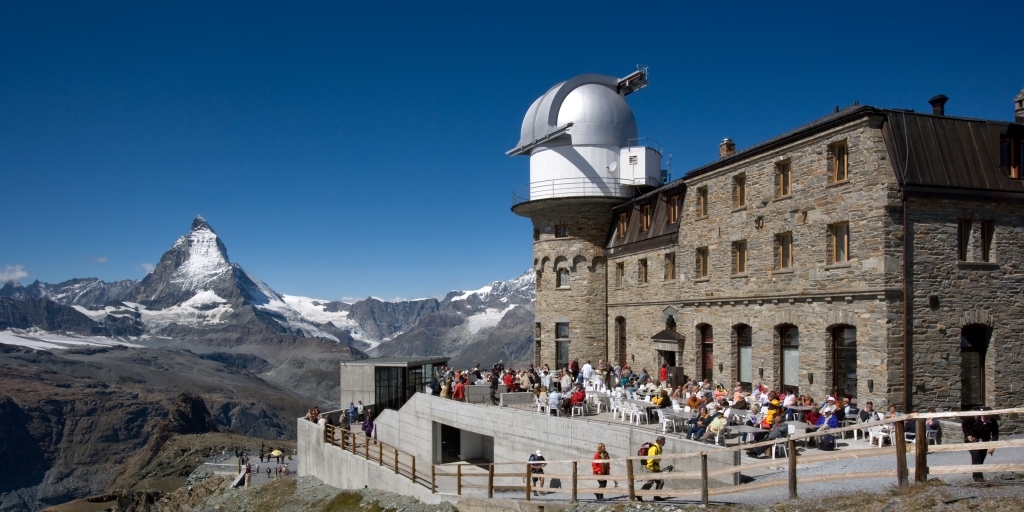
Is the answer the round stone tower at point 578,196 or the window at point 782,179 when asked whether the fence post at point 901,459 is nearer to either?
the window at point 782,179

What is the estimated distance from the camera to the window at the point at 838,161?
21.9 m

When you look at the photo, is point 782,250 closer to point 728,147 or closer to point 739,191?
point 739,191

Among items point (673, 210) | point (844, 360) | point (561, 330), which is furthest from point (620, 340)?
point (844, 360)

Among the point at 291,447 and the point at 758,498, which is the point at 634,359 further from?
the point at 291,447

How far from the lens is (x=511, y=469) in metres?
25.6

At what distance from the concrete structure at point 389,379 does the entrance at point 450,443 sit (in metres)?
6.83

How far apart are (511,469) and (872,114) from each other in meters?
15.4

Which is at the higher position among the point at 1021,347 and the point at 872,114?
the point at 872,114

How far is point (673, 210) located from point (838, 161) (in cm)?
984

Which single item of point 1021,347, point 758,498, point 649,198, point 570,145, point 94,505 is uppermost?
point 570,145

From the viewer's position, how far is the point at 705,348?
2898 cm

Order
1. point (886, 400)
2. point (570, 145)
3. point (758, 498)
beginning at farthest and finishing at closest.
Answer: point (570, 145)
point (886, 400)
point (758, 498)

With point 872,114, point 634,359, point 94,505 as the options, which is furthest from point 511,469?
point 94,505

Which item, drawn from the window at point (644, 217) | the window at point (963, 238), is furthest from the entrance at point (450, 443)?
the window at point (963, 238)
